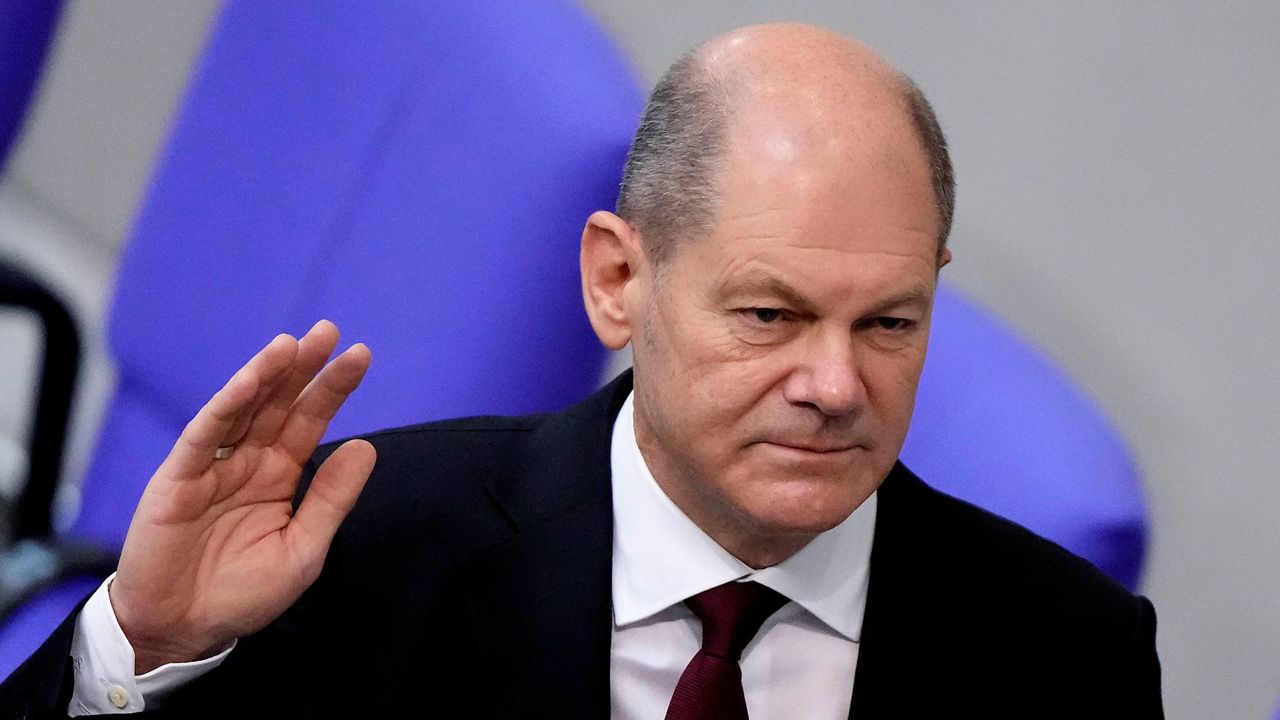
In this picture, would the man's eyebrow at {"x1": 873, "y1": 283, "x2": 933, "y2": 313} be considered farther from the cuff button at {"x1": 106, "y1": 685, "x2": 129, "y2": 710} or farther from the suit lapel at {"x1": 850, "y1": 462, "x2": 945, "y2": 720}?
the cuff button at {"x1": 106, "y1": 685, "x2": 129, "y2": 710}

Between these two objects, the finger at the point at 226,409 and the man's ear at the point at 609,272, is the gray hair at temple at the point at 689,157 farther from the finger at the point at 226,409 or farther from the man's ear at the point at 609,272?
the finger at the point at 226,409

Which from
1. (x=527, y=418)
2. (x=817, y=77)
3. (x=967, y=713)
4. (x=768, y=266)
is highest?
(x=817, y=77)

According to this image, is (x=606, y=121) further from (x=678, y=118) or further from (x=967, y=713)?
(x=967, y=713)

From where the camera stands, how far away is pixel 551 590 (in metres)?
1.23

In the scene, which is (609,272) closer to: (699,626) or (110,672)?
(699,626)

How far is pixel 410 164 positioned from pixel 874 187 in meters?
0.80

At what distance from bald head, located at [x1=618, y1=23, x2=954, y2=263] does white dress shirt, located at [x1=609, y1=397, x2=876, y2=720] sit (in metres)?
0.21

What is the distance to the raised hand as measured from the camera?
1.11 m

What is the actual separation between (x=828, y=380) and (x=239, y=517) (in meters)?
0.40

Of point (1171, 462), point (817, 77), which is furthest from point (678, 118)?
point (1171, 462)

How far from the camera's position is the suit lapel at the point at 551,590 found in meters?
1.20

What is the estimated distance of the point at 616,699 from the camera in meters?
1.22

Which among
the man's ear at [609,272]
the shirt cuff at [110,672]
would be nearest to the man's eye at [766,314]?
the man's ear at [609,272]

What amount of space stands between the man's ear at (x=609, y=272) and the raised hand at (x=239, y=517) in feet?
0.61
